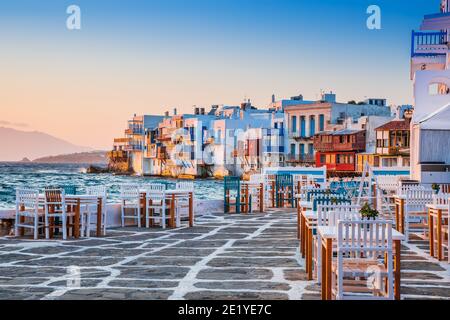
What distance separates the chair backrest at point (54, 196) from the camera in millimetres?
11084

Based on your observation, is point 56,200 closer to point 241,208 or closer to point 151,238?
point 151,238

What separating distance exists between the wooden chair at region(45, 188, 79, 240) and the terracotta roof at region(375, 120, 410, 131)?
41378 mm

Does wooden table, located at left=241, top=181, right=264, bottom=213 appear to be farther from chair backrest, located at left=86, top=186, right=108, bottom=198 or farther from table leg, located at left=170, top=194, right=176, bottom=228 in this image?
chair backrest, located at left=86, top=186, right=108, bottom=198

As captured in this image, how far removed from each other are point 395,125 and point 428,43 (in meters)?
30.1

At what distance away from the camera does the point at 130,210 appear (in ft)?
45.7

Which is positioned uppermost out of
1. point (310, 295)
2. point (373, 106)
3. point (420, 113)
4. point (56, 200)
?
point (373, 106)

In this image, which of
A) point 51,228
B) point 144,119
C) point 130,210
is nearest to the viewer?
point 51,228

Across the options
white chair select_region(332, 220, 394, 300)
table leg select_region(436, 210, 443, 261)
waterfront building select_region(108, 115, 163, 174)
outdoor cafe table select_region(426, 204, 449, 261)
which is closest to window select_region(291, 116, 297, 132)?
waterfront building select_region(108, 115, 163, 174)

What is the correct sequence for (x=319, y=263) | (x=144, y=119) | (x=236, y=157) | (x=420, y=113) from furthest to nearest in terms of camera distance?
(x=144, y=119) → (x=236, y=157) → (x=420, y=113) → (x=319, y=263)

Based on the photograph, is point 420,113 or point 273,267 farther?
point 420,113

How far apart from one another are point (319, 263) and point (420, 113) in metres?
11.5

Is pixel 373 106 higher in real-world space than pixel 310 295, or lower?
higher

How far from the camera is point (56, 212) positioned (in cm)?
1138
